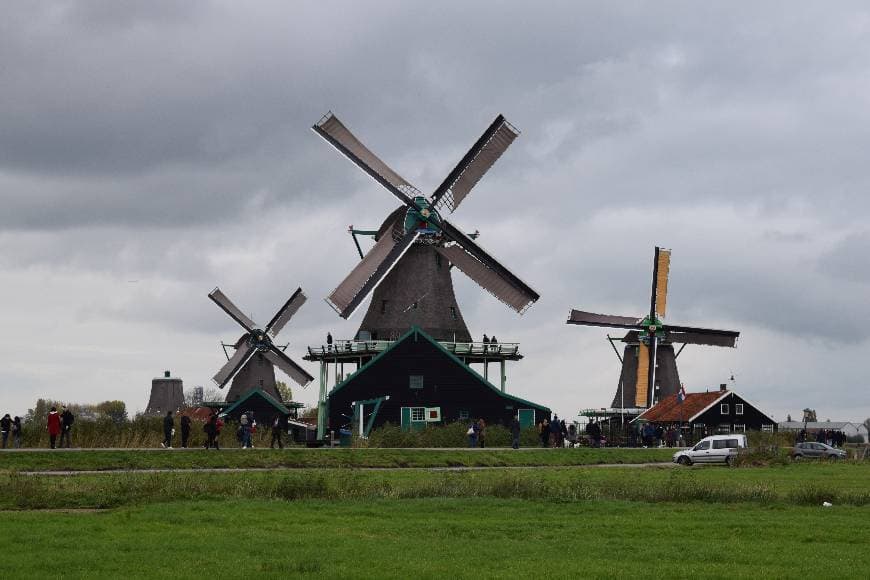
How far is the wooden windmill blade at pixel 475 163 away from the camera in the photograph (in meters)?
69.4

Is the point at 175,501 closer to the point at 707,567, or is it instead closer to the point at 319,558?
the point at 319,558

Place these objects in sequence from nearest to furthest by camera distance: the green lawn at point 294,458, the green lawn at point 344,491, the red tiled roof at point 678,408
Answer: the green lawn at point 344,491, the green lawn at point 294,458, the red tiled roof at point 678,408

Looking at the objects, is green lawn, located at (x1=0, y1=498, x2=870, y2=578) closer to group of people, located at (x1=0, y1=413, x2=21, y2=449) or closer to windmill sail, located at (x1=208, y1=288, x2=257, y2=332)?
group of people, located at (x1=0, y1=413, x2=21, y2=449)

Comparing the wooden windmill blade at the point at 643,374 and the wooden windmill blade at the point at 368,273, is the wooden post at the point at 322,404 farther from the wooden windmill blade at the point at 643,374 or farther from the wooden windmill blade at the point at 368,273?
the wooden windmill blade at the point at 643,374

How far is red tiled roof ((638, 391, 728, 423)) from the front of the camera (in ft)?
272

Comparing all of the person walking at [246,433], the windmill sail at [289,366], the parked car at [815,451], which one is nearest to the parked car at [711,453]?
the parked car at [815,451]

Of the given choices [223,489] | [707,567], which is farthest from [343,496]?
[707,567]

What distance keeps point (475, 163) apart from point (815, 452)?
23811mm

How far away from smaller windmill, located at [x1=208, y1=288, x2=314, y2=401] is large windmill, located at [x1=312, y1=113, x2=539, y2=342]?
832 inches

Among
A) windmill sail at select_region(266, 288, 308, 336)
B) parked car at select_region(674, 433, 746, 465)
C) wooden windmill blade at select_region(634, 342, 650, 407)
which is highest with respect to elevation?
windmill sail at select_region(266, 288, 308, 336)

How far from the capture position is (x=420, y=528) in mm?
20609

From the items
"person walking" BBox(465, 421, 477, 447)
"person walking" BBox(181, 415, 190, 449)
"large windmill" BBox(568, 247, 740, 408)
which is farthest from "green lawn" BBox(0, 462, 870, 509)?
"large windmill" BBox(568, 247, 740, 408)

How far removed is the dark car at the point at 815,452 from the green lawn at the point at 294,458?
9.55 metres

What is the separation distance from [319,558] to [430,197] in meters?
53.3
